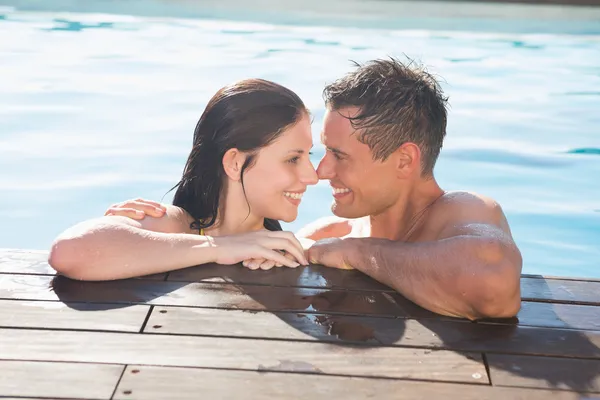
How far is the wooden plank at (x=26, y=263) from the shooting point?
2.98m

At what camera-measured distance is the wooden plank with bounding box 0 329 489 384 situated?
2.29 metres

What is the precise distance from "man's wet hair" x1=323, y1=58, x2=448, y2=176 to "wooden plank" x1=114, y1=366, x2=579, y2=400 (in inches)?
50.3

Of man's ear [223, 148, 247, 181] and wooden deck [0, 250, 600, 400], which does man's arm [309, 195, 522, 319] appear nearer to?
wooden deck [0, 250, 600, 400]

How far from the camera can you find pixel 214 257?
121 inches

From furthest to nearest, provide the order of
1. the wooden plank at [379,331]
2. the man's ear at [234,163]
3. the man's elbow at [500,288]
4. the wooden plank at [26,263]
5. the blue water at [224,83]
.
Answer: the blue water at [224,83]
the man's ear at [234,163]
the wooden plank at [26,263]
the man's elbow at [500,288]
the wooden plank at [379,331]

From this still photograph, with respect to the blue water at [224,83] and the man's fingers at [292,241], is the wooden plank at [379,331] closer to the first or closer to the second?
the man's fingers at [292,241]

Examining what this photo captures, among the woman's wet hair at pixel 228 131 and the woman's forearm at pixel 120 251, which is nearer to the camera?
the woman's forearm at pixel 120 251

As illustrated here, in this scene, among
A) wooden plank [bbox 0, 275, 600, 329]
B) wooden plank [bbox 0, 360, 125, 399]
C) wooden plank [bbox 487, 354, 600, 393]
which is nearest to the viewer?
wooden plank [bbox 0, 360, 125, 399]

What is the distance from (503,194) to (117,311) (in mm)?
4946

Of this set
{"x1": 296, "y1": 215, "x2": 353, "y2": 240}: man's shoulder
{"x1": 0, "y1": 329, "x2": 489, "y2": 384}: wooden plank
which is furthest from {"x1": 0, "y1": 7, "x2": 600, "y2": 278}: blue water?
{"x1": 0, "y1": 329, "x2": 489, "y2": 384}: wooden plank

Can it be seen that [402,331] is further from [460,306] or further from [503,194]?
[503,194]

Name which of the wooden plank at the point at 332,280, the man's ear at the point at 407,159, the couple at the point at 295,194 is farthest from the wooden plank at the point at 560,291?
the man's ear at the point at 407,159

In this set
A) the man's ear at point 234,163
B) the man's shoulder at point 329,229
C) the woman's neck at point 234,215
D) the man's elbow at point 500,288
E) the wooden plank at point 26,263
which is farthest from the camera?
the man's shoulder at point 329,229

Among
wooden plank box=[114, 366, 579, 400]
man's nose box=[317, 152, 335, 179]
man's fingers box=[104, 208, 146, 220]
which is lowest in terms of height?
wooden plank box=[114, 366, 579, 400]
